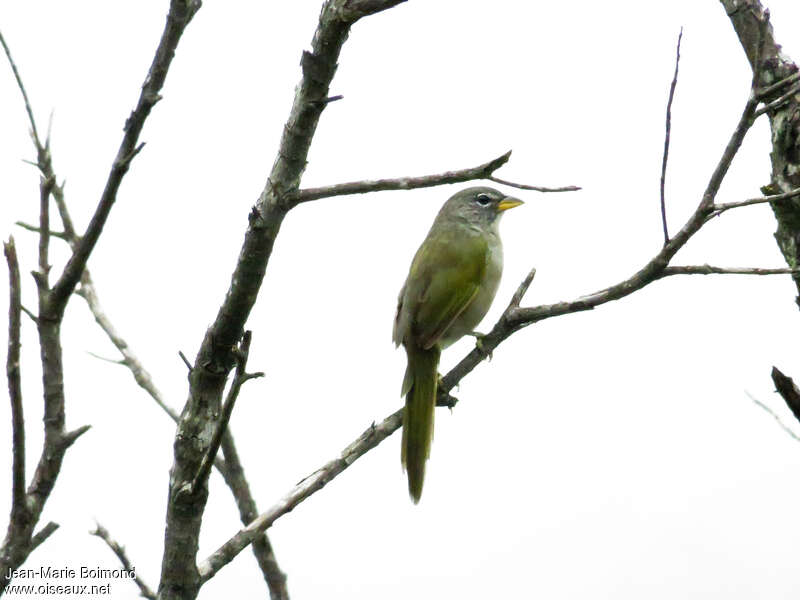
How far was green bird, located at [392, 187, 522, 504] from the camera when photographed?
206 inches

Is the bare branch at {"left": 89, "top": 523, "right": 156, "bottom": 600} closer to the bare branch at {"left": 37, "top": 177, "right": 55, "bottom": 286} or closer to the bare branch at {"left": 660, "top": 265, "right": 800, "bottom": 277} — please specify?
the bare branch at {"left": 37, "top": 177, "right": 55, "bottom": 286}

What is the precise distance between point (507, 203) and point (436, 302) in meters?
1.60

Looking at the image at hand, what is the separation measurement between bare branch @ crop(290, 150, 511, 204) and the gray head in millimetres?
4213

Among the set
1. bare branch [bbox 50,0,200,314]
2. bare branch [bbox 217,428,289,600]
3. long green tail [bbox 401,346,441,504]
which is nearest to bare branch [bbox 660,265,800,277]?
bare branch [bbox 50,0,200,314]

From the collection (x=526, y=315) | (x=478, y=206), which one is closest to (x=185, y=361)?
(x=526, y=315)

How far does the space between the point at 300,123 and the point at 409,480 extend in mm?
2598

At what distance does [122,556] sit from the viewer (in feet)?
10.2

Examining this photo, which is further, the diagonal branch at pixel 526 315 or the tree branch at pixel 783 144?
the tree branch at pixel 783 144

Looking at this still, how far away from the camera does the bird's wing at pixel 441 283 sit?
233 inches

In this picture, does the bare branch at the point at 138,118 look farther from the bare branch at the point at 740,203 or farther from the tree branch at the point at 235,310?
the bare branch at the point at 740,203

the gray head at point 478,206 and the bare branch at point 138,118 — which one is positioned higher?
the gray head at point 478,206

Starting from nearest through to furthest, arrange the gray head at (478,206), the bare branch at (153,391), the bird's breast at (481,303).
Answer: the bare branch at (153,391)
the bird's breast at (481,303)
the gray head at (478,206)

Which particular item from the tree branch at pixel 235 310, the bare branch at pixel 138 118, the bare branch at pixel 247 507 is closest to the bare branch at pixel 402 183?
the tree branch at pixel 235 310

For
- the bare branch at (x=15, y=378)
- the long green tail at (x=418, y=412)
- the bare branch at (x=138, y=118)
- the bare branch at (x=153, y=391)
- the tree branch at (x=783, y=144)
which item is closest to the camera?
the bare branch at (x=15, y=378)
